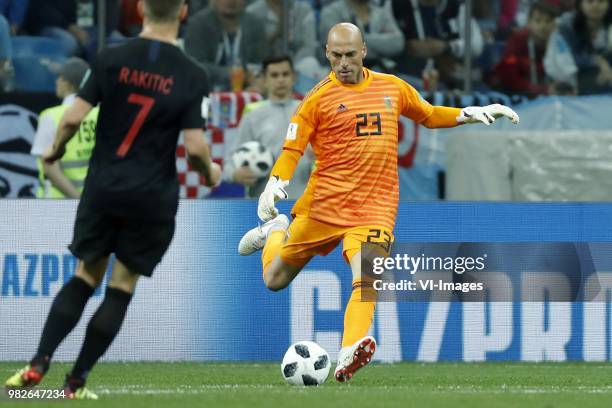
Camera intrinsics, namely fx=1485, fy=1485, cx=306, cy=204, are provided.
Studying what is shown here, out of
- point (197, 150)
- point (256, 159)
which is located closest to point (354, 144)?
point (197, 150)

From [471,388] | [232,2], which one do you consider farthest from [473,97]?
[471,388]

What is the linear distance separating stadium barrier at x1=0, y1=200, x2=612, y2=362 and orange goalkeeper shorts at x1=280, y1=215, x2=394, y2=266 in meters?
Answer: 1.58

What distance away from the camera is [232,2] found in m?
14.3

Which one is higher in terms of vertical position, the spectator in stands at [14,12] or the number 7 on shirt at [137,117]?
the number 7 on shirt at [137,117]

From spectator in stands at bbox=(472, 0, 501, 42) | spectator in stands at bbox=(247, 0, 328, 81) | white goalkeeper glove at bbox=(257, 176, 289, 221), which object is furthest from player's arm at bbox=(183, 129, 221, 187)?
spectator in stands at bbox=(472, 0, 501, 42)

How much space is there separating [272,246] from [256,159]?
2604 millimetres

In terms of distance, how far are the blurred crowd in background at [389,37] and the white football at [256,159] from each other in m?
2.19

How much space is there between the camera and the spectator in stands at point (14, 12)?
14203mm

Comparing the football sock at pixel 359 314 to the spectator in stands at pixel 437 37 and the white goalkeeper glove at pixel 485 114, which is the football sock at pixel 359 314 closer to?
the white goalkeeper glove at pixel 485 114

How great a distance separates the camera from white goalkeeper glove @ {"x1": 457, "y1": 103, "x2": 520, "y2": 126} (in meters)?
9.36

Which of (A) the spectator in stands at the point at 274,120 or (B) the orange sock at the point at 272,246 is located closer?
(B) the orange sock at the point at 272,246

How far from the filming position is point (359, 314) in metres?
8.66

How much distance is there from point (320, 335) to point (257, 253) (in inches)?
30.3

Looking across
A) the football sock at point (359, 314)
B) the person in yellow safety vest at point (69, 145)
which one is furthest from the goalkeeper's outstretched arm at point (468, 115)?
the person in yellow safety vest at point (69, 145)
